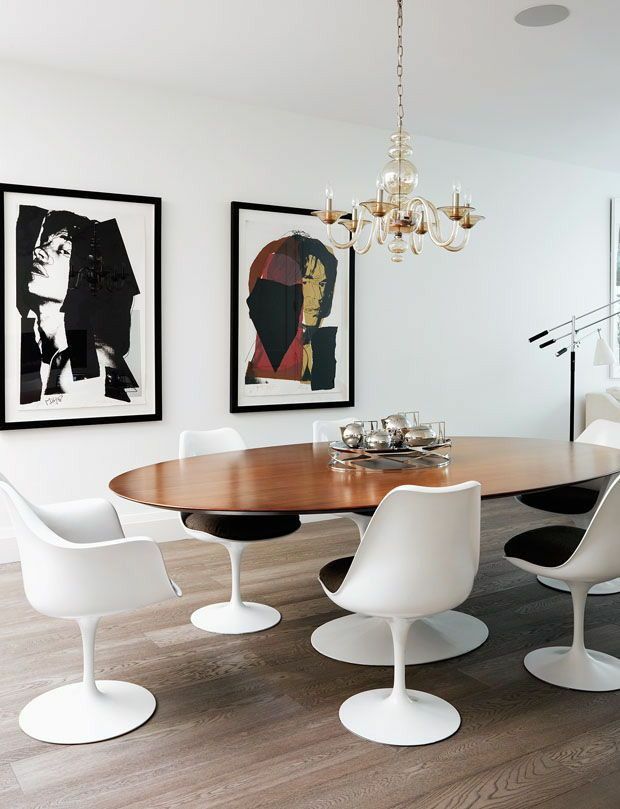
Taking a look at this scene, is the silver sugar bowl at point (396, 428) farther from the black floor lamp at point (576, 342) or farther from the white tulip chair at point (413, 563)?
the black floor lamp at point (576, 342)

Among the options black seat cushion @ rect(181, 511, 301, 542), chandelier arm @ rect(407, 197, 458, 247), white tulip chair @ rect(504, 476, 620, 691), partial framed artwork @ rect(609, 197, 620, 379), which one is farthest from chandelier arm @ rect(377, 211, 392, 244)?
partial framed artwork @ rect(609, 197, 620, 379)

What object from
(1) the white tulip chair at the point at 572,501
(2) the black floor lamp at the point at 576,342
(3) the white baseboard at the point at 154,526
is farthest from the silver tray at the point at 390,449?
(2) the black floor lamp at the point at 576,342

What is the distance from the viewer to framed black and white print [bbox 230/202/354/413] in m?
4.65

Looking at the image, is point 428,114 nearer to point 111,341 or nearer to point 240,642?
point 111,341

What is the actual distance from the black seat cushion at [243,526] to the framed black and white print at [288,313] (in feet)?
5.39

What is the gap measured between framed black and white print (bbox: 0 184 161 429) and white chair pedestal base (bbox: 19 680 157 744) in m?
1.94

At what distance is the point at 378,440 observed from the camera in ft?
9.82

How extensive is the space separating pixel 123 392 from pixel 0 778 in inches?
99.8

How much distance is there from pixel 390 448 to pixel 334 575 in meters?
0.71

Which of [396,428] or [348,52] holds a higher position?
[348,52]

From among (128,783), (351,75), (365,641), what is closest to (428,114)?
(351,75)

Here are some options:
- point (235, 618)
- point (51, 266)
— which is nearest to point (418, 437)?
point (235, 618)

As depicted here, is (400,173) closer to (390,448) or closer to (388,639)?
(390,448)

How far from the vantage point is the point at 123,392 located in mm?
4312
